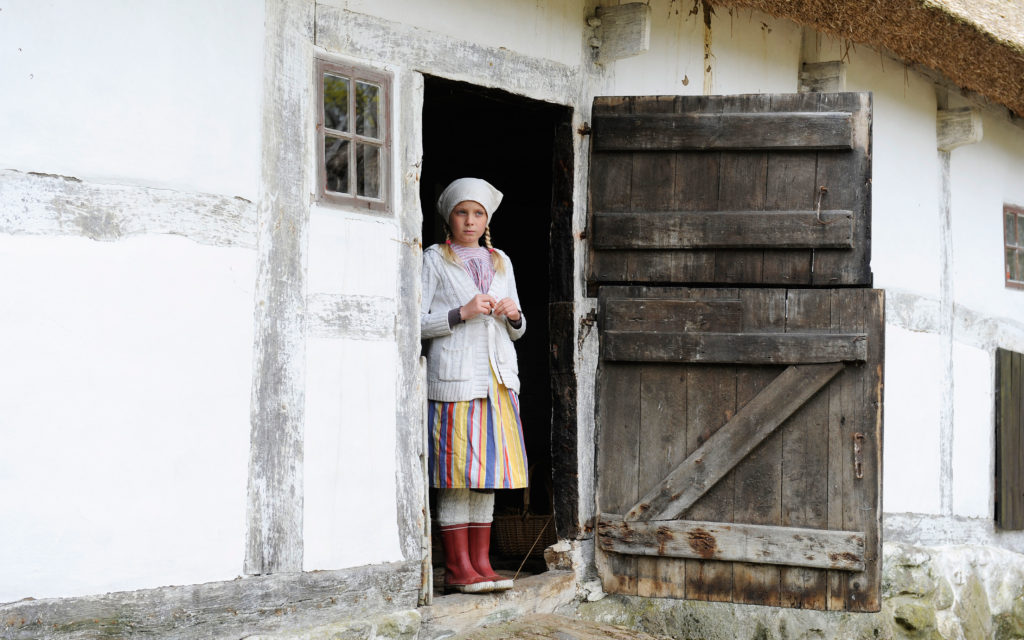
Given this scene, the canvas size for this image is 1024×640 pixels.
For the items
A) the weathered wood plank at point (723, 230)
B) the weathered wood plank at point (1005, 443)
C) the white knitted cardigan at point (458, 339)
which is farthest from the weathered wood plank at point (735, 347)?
the weathered wood plank at point (1005, 443)

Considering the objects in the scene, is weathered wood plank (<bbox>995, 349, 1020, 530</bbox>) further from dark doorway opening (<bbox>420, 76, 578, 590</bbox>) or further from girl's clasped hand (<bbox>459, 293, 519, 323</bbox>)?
girl's clasped hand (<bbox>459, 293, 519, 323</bbox>)

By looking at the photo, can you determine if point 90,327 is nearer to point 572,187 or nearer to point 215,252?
point 215,252

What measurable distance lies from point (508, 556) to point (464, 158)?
2.26 meters

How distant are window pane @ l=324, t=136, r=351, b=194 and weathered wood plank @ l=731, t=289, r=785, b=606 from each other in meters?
1.73

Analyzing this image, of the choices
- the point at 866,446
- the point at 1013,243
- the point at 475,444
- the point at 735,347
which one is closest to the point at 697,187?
the point at 735,347

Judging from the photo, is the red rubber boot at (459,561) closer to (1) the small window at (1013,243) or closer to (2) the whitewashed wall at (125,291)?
(2) the whitewashed wall at (125,291)

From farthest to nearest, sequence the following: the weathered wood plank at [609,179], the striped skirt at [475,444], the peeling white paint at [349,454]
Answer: the weathered wood plank at [609,179], the striped skirt at [475,444], the peeling white paint at [349,454]

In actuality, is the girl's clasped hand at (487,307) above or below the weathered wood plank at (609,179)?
below

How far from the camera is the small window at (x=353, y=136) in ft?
12.7

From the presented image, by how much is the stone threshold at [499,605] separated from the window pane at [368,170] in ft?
4.88

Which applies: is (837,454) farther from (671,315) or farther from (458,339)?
(458,339)

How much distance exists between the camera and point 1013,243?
23.4ft

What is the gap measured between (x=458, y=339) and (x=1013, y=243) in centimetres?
437

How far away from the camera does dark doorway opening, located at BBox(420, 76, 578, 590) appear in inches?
189
